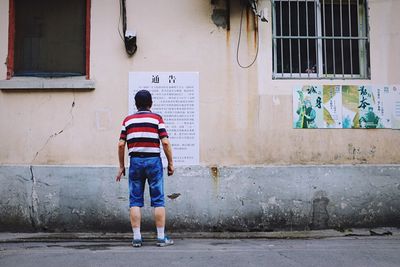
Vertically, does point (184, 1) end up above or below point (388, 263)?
above

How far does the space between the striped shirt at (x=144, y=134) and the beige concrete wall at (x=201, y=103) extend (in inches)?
49.7

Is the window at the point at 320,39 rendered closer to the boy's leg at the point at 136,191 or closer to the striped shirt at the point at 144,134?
the striped shirt at the point at 144,134

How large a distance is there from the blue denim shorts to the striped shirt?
84 mm

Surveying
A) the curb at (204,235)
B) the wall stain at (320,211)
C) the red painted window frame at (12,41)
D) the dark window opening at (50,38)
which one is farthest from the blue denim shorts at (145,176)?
the wall stain at (320,211)

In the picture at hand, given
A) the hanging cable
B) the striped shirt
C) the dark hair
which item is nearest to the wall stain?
the striped shirt

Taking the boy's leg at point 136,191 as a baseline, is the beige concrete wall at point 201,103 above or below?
above

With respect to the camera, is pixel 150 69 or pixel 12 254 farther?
pixel 150 69

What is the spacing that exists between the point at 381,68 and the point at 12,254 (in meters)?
5.62

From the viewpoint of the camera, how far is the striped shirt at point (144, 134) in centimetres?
564

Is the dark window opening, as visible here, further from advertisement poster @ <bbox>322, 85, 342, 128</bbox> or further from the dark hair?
advertisement poster @ <bbox>322, 85, 342, 128</bbox>

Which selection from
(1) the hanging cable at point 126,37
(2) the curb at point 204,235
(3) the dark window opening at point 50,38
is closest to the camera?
(2) the curb at point 204,235

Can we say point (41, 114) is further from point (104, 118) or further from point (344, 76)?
point (344, 76)

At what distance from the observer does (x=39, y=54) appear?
281 inches

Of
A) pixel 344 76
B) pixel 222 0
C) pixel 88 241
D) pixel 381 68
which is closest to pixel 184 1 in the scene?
pixel 222 0
